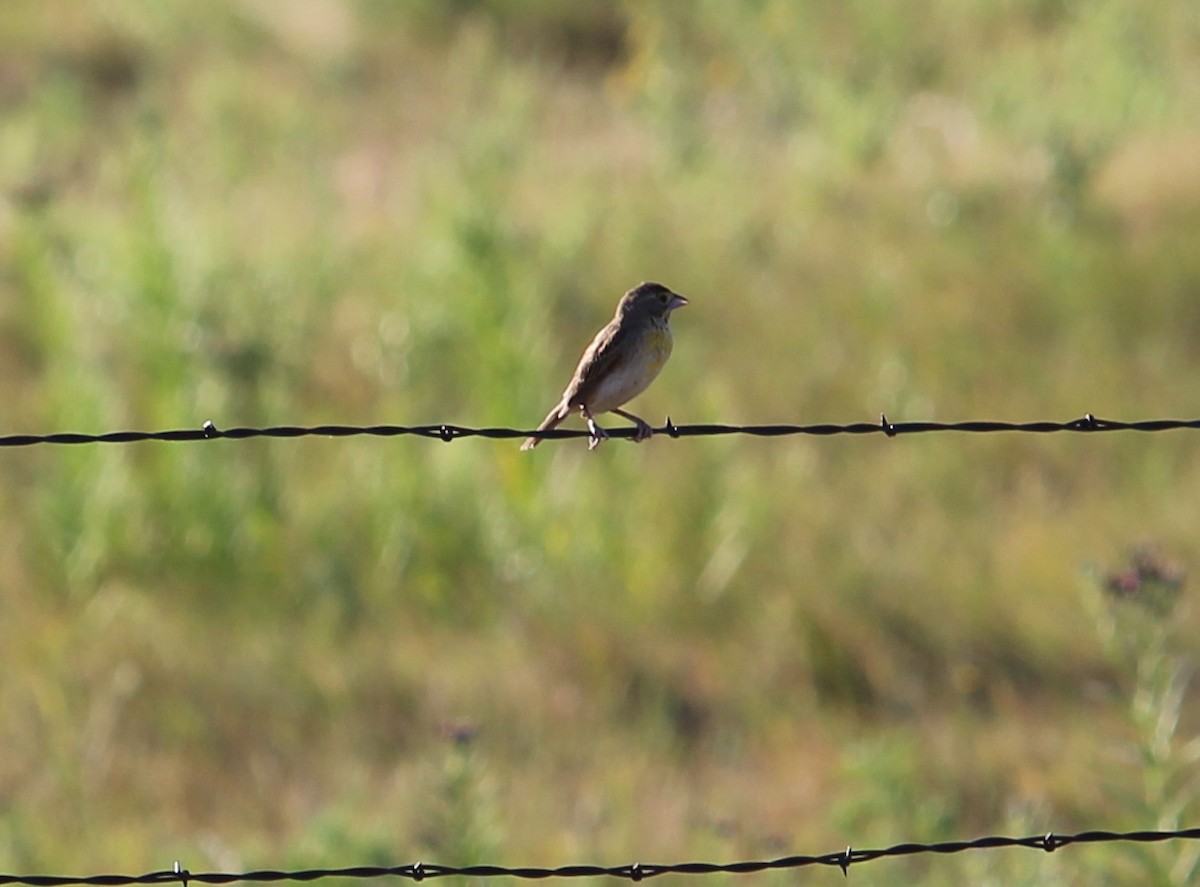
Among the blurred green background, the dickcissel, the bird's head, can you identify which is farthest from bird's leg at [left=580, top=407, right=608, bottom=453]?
the blurred green background

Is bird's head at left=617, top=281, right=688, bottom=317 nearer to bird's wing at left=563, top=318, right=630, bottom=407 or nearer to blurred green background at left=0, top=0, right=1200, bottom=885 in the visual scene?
bird's wing at left=563, top=318, right=630, bottom=407

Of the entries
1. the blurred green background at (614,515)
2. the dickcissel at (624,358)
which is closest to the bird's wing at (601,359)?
the dickcissel at (624,358)

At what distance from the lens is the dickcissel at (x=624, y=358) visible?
559cm

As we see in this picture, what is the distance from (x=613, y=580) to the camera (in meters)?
8.50

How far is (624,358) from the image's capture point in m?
5.59

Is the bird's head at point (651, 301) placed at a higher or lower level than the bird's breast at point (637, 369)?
higher

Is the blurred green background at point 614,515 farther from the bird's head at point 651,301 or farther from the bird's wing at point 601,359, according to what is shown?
the bird's head at point 651,301

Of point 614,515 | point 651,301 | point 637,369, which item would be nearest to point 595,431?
point 637,369

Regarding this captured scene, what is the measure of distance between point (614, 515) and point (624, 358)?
312cm

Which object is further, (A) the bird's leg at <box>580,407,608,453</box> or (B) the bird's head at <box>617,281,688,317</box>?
(B) the bird's head at <box>617,281,688,317</box>

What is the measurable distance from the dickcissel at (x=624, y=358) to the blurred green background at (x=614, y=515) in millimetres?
1016

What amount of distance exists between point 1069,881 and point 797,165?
24.4 ft

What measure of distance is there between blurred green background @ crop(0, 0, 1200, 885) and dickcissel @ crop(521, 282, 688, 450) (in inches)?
40.0

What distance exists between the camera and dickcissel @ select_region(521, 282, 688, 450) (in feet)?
18.4
